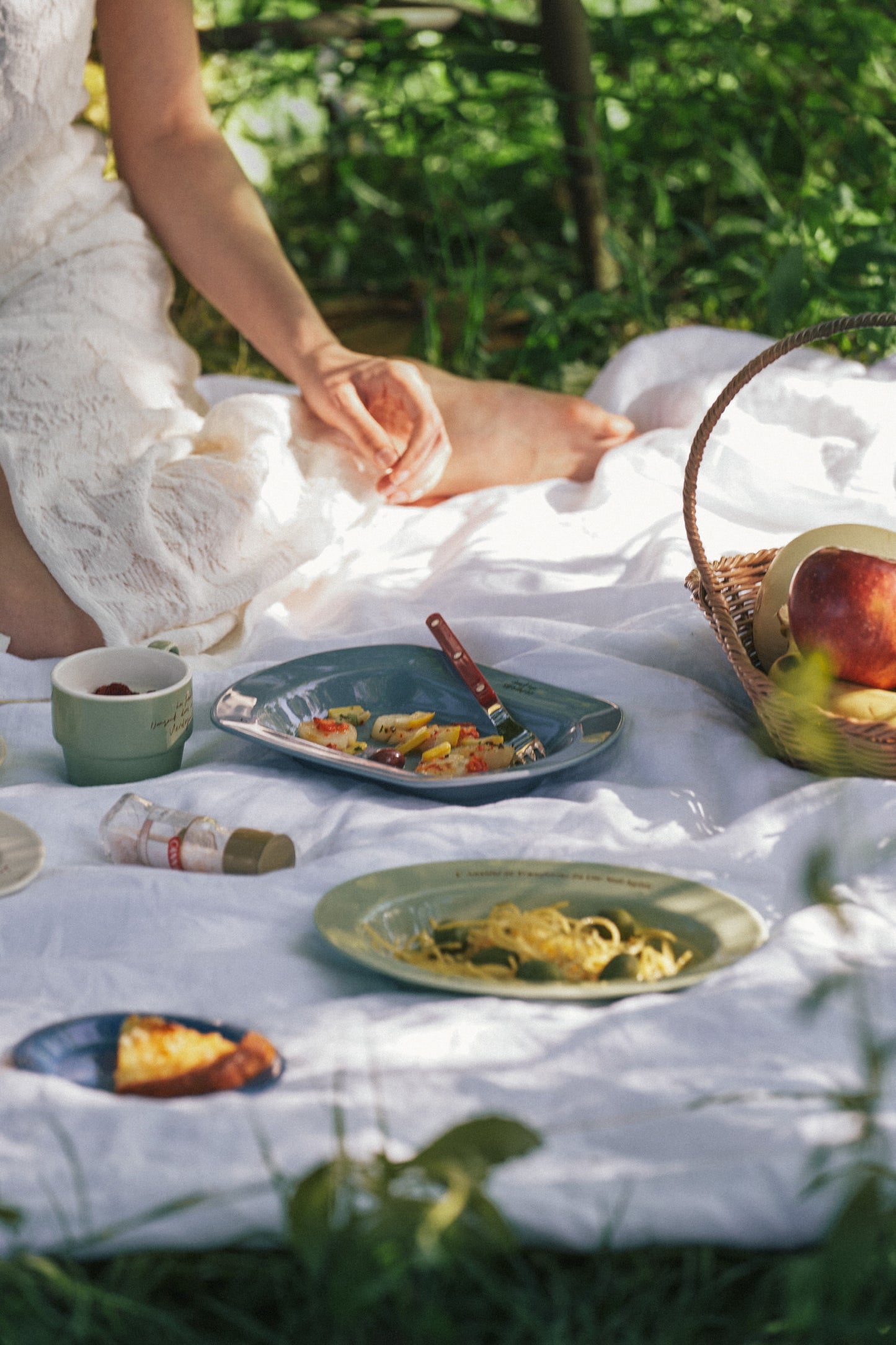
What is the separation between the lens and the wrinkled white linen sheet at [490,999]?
65 cm

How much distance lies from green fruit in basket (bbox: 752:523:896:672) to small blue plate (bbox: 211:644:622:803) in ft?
0.52

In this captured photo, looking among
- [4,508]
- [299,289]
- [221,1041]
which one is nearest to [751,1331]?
[221,1041]

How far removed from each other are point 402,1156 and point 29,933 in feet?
1.13

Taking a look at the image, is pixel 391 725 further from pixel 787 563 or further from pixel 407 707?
pixel 787 563

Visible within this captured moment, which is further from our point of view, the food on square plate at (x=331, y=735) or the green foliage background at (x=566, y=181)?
the green foliage background at (x=566, y=181)

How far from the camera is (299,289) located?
5.71 feet

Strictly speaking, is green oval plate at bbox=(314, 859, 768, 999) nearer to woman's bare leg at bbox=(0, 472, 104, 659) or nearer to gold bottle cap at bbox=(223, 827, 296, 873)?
gold bottle cap at bbox=(223, 827, 296, 873)

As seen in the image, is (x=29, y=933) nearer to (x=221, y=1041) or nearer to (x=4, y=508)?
(x=221, y=1041)

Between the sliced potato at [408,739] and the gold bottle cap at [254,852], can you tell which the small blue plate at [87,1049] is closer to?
the gold bottle cap at [254,852]

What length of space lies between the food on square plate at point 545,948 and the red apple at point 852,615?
335mm

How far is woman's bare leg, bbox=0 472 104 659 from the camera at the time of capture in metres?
1.37

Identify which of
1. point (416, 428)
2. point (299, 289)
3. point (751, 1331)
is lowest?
point (751, 1331)

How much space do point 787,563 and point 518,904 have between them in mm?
485

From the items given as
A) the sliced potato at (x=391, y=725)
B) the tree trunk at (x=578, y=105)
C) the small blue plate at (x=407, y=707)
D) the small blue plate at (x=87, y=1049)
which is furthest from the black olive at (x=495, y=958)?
the tree trunk at (x=578, y=105)
